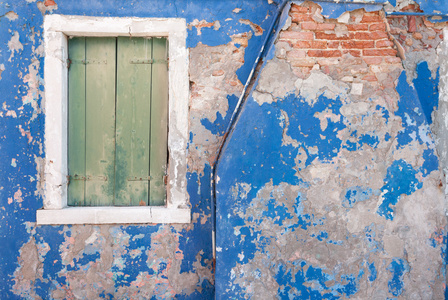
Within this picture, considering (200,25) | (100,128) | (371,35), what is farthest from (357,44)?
(100,128)

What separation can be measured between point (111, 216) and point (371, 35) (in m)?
2.43

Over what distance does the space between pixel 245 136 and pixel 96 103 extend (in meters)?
1.34

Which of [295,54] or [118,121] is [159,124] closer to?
[118,121]

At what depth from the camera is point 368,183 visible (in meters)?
2.32

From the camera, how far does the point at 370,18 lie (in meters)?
2.33

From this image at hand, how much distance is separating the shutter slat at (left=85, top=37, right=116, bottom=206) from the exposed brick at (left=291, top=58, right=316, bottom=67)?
1502mm

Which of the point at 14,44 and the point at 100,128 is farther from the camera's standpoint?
the point at 100,128

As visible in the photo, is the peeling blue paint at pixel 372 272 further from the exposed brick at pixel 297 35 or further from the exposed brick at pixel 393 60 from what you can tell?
the exposed brick at pixel 297 35

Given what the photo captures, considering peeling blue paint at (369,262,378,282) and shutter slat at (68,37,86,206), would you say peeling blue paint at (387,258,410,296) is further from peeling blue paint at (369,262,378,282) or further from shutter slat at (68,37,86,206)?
shutter slat at (68,37,86,206)

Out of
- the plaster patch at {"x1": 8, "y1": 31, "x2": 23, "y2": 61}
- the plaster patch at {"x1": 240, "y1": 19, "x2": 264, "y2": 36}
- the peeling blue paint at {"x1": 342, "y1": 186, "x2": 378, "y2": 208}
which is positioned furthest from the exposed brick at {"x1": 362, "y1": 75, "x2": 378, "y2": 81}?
the plaster patch at {"x1": 8, "y1": 31, "x2": 23, "y2": 61}

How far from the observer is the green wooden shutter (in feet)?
8.90

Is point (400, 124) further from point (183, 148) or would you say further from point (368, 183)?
point (183, 148)

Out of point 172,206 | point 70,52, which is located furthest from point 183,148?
point 70,52

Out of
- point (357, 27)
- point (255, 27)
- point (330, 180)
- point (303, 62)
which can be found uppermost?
point (255, 27)
